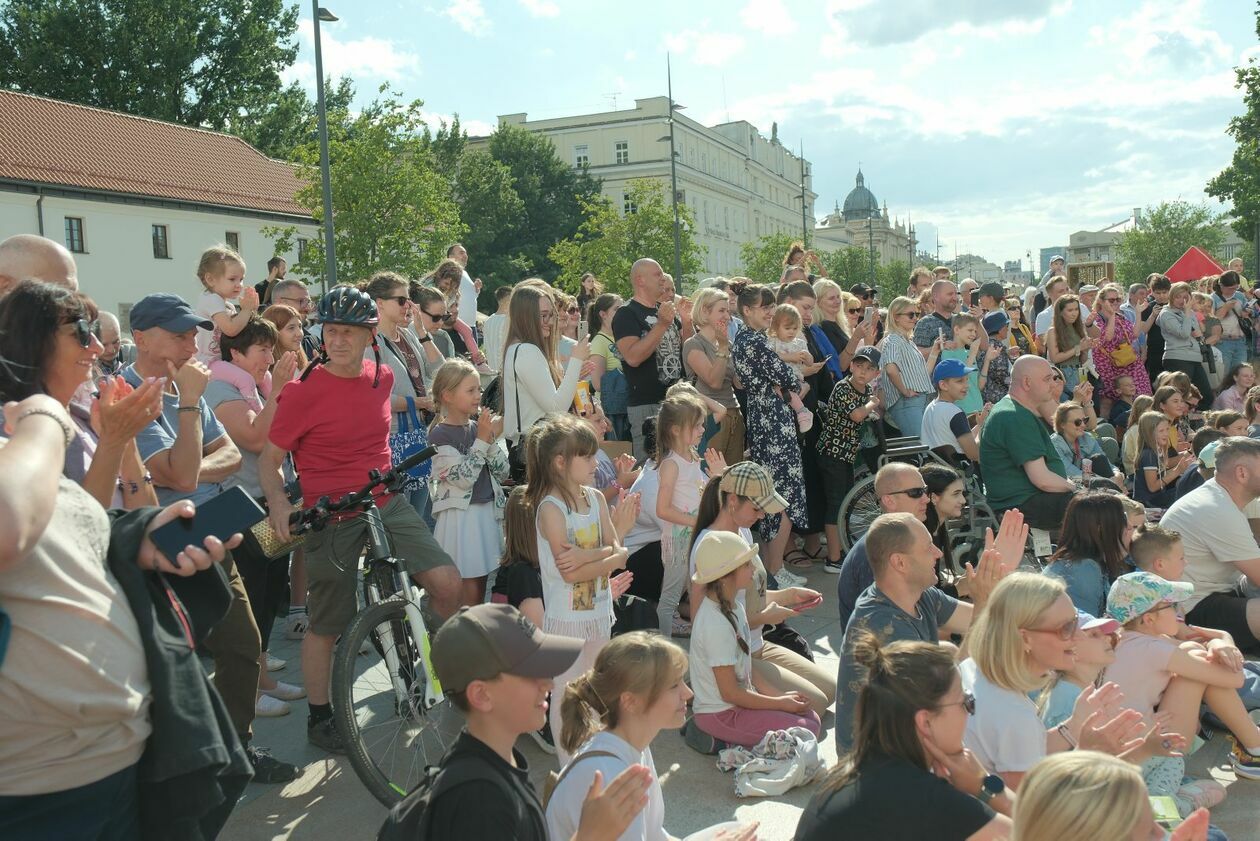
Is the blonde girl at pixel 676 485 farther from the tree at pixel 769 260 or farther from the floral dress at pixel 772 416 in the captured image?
the tree at pixel 769 260

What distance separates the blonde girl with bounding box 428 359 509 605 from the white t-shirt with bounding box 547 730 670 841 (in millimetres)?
2581

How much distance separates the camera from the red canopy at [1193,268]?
845 inches

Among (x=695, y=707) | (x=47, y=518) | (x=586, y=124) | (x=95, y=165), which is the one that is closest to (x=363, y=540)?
(x=695, y=707)

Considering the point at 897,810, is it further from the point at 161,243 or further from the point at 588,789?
the point at 161,243

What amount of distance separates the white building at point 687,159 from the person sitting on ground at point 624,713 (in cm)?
8255

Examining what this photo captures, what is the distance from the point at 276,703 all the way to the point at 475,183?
6197cm

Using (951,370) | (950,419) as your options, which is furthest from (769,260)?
(950,419)

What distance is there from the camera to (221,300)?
24.0 feet

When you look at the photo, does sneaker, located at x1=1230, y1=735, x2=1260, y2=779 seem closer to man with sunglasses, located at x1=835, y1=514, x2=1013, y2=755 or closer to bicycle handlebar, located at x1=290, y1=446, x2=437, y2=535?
man with sunglasses, located at x1=835, y1=514, x2=1013, y2=755

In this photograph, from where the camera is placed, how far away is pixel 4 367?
258 cm

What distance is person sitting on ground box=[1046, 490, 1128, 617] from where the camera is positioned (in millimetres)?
5793

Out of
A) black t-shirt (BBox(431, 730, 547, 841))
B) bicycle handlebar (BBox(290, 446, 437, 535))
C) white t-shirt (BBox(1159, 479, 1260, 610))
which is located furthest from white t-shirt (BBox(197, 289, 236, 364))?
white t-shirt (BBox(1159, 479, 1260, 610))

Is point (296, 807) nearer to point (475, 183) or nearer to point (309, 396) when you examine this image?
point (309, 396)

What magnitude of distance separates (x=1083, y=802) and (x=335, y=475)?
3.69 metres
